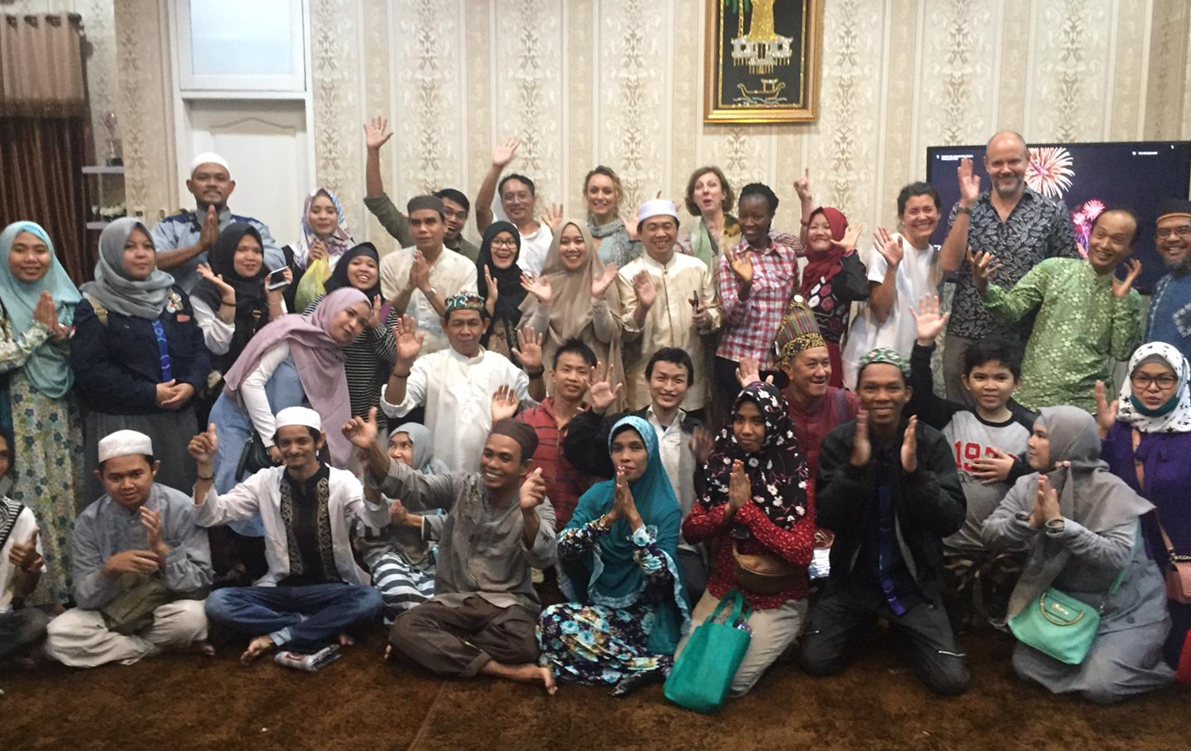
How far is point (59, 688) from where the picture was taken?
3.26 meters

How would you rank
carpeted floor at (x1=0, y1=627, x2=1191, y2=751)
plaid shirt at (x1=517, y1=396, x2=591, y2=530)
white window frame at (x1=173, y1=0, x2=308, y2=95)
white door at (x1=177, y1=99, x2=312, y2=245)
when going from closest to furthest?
carpeted floor at (x1=0, y1=627, x2=1191, y2=751) < plaid shirt at (x1=517, y1=396, x2=591, y2=530) < white window frame at (x1=173, y1=0, x2=308, y2=95) < white door at (x1=177, y1=99, x2=312, y2=245)

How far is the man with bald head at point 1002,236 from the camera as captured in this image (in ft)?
13.8

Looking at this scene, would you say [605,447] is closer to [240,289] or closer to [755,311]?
[755,311]

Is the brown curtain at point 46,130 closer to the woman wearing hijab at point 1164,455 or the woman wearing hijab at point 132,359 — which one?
the woman wearing hijab at point 132,359

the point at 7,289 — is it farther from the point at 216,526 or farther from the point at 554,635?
the point at 554,635

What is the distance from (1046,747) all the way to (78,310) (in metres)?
3.79

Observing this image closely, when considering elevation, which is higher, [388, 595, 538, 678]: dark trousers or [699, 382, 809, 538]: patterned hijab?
[699, 382, 809, 538]: patterned hijab

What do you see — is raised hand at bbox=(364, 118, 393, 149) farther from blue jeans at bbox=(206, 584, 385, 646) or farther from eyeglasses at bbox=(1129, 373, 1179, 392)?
eyeglasses at bbox=(1129, 373, 1179, 392)

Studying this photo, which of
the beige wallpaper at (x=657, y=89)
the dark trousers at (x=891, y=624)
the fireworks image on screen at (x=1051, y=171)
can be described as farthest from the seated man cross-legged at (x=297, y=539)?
the fireworks image on screen at (x=1051, y=171)

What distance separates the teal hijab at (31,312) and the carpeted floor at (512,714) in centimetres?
112

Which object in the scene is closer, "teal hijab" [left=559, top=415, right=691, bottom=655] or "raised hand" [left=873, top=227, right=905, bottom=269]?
"teal hijab" [left=559, top=415, right=691, bottom=655]

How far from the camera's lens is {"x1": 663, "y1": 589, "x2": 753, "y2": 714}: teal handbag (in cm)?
305

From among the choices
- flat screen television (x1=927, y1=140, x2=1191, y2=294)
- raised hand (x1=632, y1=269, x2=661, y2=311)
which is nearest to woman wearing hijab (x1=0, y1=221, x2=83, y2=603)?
raised hand (x1=632, y1=269, x2=661, y2=311)

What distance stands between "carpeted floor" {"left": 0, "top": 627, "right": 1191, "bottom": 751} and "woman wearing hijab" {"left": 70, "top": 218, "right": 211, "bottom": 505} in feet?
3.01
